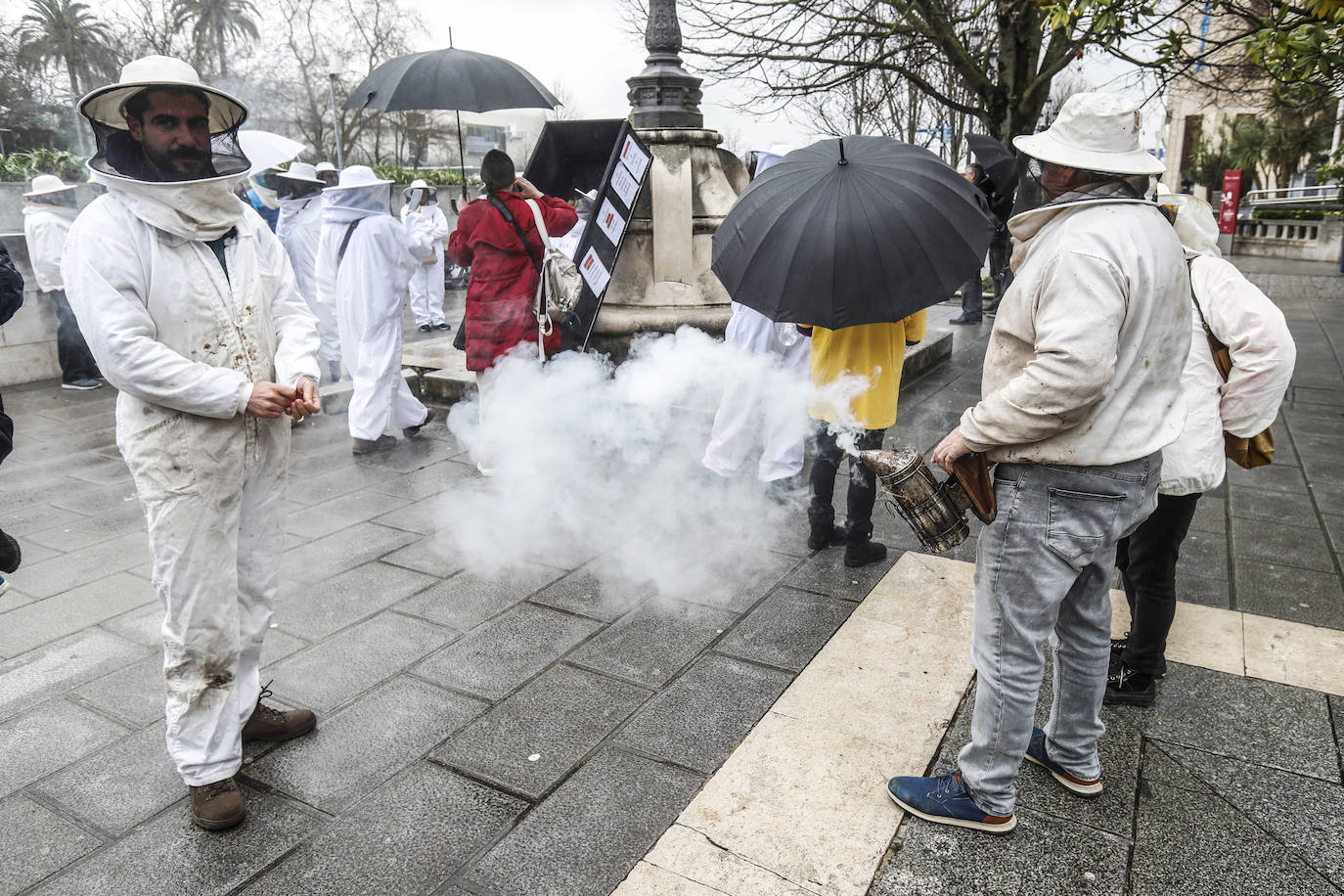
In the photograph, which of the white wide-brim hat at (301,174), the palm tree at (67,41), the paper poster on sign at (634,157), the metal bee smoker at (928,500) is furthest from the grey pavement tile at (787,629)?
the palm tree at (67,41)

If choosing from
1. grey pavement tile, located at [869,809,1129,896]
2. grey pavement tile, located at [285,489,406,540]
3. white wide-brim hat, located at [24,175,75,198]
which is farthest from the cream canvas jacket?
white wide-brim hat, located at [24,175,75,198]

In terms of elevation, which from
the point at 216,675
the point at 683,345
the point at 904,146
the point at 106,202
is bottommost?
the point at 216,675

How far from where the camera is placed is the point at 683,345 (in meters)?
6.20

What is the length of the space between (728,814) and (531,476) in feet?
10.2

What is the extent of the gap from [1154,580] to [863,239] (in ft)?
5.14

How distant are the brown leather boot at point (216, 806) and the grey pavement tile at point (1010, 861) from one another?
5.68 feet

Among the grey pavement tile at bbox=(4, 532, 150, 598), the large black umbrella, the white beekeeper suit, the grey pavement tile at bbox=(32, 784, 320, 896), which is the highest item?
the large black umbrella

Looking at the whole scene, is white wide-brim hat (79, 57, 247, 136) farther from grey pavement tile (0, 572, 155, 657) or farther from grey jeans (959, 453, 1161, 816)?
grey jeans (959, 453, 1161, 816)

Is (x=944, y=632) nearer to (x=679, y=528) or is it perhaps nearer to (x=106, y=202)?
(x=679, y=528)

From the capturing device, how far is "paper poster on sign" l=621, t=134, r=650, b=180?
5.69 metres

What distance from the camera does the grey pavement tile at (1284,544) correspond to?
417cm

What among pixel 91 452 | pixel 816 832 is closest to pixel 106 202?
pixel 816 832

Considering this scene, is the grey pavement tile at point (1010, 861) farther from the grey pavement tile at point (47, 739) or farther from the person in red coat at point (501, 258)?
the person in red coat at point (501, 258)

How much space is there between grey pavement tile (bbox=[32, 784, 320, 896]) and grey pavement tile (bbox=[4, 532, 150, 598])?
7.05 ft
